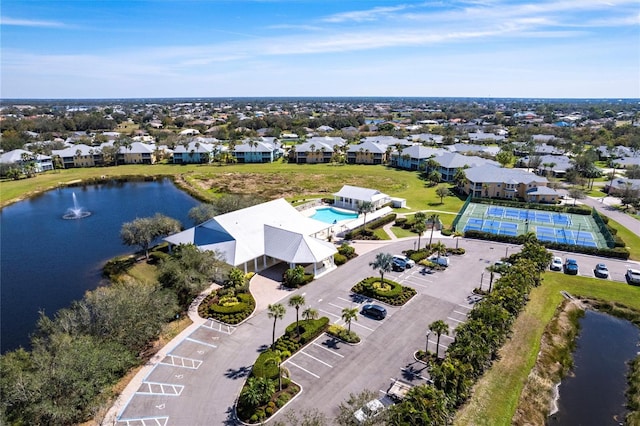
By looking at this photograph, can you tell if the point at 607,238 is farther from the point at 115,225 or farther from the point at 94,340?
the point at 115,225

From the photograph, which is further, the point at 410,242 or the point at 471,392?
the point at 410,242

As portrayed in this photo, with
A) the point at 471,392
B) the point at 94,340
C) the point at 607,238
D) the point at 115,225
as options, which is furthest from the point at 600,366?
the point at 115,225

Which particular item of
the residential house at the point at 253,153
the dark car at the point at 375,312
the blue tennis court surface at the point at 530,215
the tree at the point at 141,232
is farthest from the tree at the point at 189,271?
the residential house at the point at 253,153

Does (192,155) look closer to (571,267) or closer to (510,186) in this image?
(510,186)

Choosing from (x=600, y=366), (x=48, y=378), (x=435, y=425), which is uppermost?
(x=48, y=378)

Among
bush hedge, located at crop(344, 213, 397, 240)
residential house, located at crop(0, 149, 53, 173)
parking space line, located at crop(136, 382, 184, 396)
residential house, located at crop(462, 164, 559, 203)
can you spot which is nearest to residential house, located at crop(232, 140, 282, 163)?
residential house, located at crop(0, 149, 53, 173)

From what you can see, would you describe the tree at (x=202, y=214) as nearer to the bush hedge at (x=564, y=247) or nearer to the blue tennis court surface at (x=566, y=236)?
the bush hedge at (x=564, y=247)
